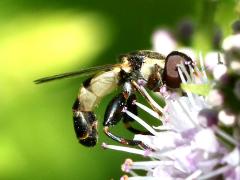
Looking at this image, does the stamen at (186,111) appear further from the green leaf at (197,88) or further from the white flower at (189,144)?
the green leaf at (197,88)

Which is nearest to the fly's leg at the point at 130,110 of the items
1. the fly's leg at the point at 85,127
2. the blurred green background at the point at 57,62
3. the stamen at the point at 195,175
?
the fly's leg at the point at 85,127

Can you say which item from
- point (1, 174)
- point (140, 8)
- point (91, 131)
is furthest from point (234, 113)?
point (140, 8)

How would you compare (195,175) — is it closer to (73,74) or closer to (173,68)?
(173,68)

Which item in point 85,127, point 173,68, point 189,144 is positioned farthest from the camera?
point 85,127

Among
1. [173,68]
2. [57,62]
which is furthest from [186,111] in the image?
[57,62]

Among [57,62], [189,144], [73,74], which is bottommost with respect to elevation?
[57,62]

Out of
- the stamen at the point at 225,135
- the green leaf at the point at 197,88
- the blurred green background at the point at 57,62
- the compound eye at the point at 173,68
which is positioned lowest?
the blurred green background at the point at 57,62
